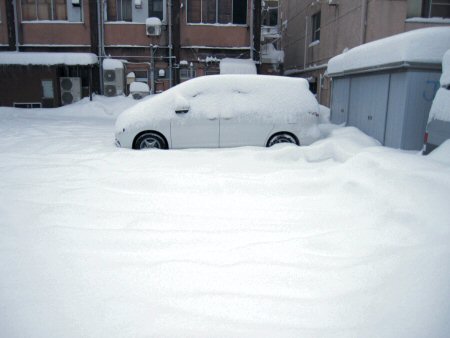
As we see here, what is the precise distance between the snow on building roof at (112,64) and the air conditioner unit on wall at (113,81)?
0.14m

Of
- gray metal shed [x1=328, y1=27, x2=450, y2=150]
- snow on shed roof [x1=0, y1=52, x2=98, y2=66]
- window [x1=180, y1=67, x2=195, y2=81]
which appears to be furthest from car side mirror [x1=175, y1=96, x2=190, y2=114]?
window [x1=180, y1=67, x2=195, y2=81]

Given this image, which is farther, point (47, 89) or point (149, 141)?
point (47, 89)

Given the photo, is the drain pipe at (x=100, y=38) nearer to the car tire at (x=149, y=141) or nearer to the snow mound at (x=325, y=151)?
the car tire at (x=149, y=141)

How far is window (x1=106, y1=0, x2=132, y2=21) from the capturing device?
58.1 ft

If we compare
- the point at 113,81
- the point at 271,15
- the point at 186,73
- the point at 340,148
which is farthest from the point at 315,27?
the point at 340,148

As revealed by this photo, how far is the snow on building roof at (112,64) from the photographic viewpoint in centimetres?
1720

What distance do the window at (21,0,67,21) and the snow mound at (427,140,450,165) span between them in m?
17.9

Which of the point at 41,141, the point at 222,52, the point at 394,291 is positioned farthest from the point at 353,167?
the point at 222,52

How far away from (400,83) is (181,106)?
4185 millimetres

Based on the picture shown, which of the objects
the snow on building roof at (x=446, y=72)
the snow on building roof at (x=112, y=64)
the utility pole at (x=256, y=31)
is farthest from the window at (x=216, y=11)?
the snow on building roof at (x=446, y=72)

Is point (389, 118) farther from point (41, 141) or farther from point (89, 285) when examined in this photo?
point (41, 141)

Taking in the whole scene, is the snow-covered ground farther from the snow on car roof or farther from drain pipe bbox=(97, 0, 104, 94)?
drain pipe bbox=(97, 0, 104, 94)

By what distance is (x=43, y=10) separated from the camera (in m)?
17.7

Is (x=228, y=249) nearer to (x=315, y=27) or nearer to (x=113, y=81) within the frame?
(x=113, y=81)
